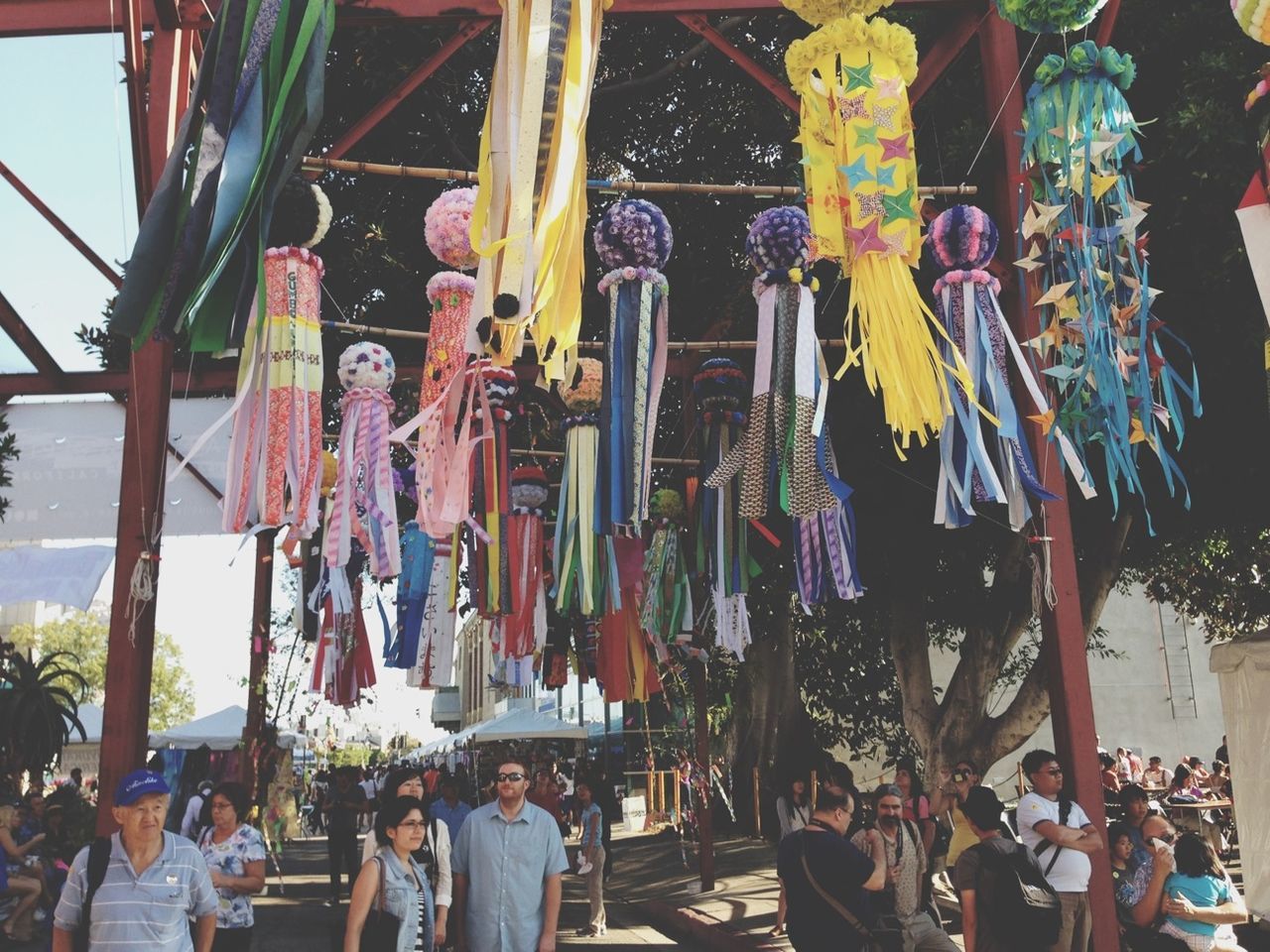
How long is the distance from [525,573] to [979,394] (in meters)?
3.51

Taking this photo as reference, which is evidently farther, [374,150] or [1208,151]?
[374,150]

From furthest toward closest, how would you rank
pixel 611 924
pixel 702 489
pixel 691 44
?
pixel 611 924, pixel 691 44, pixel 702 489

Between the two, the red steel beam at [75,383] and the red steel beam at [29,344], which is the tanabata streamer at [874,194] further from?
the red steel beam at [29,344]

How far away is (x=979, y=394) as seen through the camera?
17.5ft

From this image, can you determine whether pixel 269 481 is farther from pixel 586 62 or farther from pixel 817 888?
pixel 817 888

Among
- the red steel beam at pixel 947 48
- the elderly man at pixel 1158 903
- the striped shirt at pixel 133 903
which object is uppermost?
the red steel beam at pixel 947 48

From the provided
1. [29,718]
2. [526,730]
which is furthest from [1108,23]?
[526,730]

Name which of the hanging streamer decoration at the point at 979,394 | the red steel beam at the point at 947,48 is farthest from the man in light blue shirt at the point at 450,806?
the red steel beam at the point at 947,48

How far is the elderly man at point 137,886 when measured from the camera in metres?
3.59

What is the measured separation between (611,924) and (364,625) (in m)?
4.18

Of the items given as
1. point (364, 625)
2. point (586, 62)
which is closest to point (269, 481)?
point (586, 62)

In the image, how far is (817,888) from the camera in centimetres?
429

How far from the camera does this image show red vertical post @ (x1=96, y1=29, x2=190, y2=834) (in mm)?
4910

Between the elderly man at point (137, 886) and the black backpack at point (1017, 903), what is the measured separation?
2.88 m
